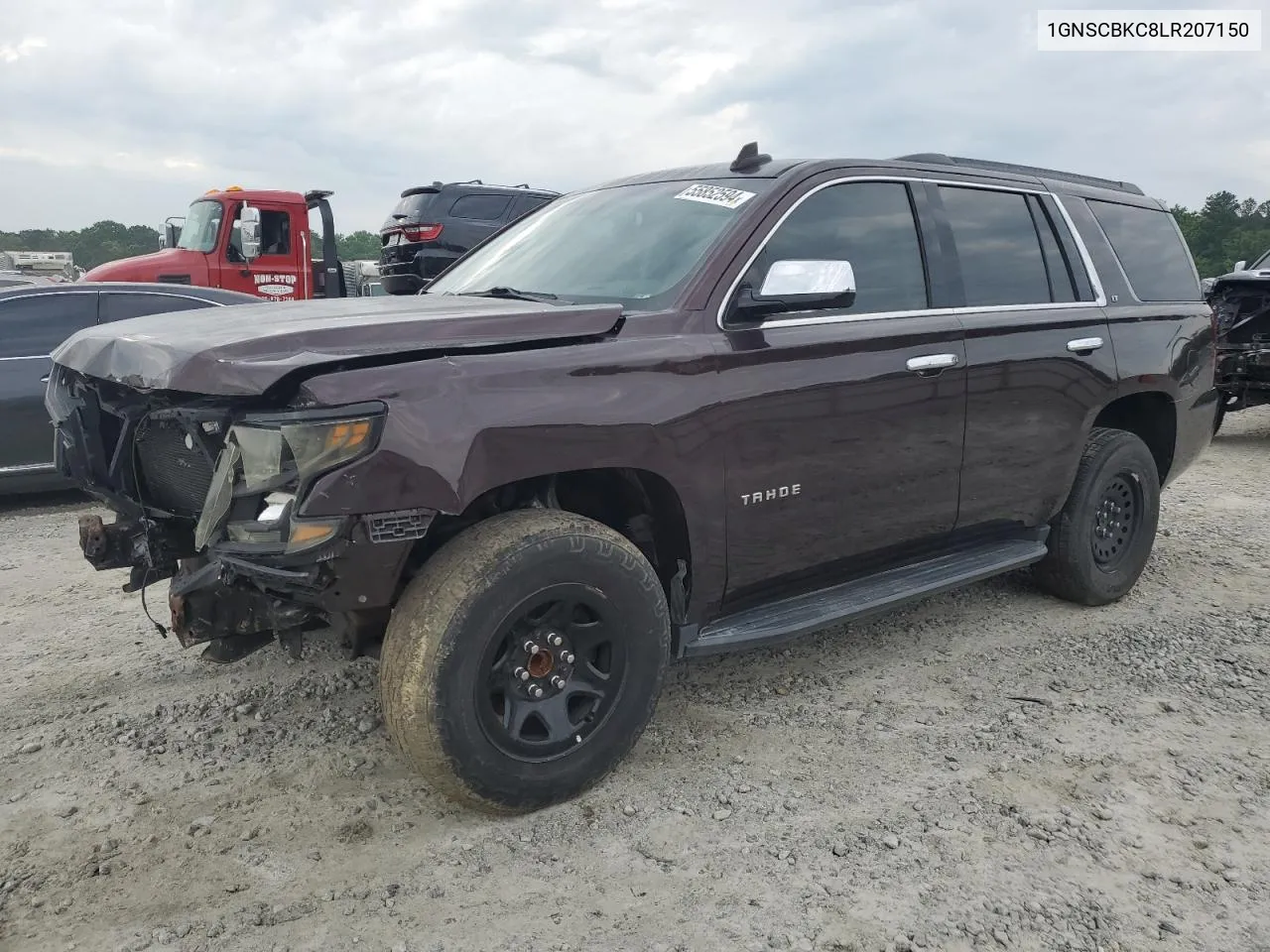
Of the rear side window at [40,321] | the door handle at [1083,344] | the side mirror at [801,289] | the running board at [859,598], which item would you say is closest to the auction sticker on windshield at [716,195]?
the side mirror at [801,289]

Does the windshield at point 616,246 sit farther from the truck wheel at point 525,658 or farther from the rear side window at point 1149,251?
the rear side window at point 1149,251

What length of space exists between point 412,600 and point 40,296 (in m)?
5.25

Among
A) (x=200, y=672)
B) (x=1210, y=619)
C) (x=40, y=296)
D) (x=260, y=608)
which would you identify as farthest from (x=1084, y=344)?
(x=40, y=296)

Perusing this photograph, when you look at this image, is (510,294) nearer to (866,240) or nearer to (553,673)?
(866,240)

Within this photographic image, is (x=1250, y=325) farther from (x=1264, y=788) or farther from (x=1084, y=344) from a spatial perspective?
(x=1264, y=788)

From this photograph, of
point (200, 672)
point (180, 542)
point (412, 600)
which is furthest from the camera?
point (200, 672)

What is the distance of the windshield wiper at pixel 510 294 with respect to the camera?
11.1 feet

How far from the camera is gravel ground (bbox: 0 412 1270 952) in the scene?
2311mm

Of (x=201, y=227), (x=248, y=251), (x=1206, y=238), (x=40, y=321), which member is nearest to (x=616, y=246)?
(x=40, y=321)

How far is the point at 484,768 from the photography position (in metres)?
2.59

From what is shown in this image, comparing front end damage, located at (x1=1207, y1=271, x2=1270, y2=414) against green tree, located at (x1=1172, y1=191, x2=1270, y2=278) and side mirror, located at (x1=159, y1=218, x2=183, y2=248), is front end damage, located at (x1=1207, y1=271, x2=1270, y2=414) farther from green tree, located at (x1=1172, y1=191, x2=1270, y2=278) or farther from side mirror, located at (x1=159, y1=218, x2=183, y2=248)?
green tree, located at (x1=1172, y1=191, x2=1270, y2=278)

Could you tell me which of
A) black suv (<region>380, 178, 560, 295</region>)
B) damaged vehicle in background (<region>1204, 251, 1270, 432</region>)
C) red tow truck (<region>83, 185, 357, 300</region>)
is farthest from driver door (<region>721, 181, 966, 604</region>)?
red tow truck (<region>83, 185, 357, 300</region>)

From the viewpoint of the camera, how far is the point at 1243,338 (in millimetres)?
9219

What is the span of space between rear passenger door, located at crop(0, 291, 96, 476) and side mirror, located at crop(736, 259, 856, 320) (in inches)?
197
